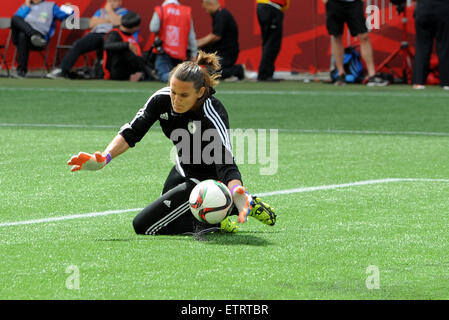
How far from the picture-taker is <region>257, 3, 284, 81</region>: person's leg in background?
893 inches

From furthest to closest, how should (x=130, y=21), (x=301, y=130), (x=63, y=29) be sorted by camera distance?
(x=63, y=29)
(x=130, y=21)
(x=301, y=130)

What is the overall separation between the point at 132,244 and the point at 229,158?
2.70 feet

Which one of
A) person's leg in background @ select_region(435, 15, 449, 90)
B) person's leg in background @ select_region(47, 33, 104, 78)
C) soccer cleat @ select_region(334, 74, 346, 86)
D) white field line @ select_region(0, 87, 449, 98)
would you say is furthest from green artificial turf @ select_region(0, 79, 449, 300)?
person's leg in background @ select_region(47, 33, 104, 78)

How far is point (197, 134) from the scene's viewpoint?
6.82 meters

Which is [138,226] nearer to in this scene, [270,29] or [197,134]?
[197,134]

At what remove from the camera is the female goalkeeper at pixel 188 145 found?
661 cm

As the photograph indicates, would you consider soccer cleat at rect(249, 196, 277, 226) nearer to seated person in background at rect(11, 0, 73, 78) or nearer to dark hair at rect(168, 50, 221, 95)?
dark hair at rect(168, 50, 221, 95)

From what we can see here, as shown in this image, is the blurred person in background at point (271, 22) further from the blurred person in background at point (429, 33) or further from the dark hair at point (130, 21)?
the blurred person in background at point (429, 33)

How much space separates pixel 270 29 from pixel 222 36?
114 cm

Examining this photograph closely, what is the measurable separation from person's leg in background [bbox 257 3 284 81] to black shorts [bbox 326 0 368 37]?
211 centimetres

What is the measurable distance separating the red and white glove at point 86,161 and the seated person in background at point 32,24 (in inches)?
696

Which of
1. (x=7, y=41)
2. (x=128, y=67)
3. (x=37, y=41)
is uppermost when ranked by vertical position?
(x=37, y=41)

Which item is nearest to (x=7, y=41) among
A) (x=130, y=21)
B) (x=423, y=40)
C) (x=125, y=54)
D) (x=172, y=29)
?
(x=125, y=54)
